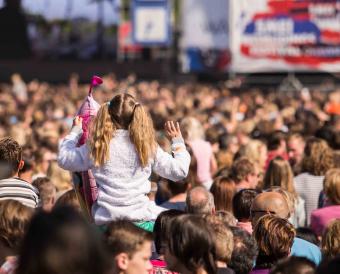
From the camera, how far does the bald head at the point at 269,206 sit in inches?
267

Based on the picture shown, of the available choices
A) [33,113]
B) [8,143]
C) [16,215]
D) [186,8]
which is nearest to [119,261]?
[16,215]

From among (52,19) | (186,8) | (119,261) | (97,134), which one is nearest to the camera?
(119,261)

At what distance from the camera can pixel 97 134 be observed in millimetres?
6199

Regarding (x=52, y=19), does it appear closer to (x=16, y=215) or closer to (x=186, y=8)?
(x=186, y=8)

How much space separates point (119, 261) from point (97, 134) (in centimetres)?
138

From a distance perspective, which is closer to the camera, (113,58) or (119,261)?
(119,261)

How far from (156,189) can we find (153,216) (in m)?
2.13

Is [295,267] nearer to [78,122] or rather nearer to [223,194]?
[78,122]

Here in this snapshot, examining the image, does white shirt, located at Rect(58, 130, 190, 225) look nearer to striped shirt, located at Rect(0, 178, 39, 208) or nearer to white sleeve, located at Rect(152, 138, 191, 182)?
white sleeve, located at Rect(152, 138, 191, 182)

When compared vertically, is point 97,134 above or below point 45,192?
above

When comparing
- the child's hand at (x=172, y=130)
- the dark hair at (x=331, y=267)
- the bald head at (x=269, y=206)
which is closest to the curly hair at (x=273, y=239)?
the bald head at (x=269, y=206)

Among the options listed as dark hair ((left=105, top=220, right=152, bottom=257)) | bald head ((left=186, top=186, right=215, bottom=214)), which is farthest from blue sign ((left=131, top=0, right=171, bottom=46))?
dark hair ((left=105, top=220, right=152, bottom=257))

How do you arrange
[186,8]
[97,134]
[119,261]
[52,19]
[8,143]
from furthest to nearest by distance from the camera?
[52,19] → [186,8] → [8,143] → [97,134] → [119,261]

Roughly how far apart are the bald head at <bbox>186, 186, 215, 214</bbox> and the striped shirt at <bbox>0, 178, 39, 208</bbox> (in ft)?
3.70
